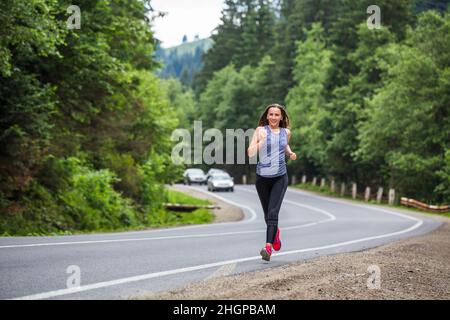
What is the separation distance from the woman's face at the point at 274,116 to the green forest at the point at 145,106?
636 cm

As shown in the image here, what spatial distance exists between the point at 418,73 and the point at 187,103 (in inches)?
2997

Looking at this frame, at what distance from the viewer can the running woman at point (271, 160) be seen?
24.8 ft

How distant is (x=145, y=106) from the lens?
27.9 metres

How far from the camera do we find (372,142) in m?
35.6

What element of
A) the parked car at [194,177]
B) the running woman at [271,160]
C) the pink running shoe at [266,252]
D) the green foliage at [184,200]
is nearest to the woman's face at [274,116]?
the running woman at [271,160]

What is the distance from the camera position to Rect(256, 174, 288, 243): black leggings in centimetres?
758

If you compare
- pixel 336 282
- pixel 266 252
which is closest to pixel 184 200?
pixel 266 252

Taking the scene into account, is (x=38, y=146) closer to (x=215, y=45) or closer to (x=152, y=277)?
(x=152, y=277)

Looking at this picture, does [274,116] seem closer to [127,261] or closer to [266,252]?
[266,252]

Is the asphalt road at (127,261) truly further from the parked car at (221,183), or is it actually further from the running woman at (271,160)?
the parked car at (221,183)

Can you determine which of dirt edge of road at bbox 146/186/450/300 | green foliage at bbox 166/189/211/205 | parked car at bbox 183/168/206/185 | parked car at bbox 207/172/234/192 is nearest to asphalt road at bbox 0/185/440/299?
dirt edge of road at bbox 146/186/450/300

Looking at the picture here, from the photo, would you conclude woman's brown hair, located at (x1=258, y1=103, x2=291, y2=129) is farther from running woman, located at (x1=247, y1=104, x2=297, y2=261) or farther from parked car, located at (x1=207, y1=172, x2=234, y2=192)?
parked car, located at (x1=207, y1=172, x2=234, y2=192)

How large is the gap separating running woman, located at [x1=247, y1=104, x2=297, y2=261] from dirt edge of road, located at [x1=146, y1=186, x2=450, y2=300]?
27.7 inches
